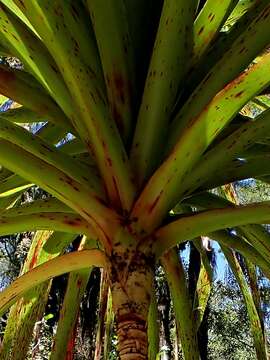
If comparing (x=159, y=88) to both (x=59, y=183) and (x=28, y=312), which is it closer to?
(x=59, y=183)

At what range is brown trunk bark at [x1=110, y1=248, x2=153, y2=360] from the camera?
3.06 ft

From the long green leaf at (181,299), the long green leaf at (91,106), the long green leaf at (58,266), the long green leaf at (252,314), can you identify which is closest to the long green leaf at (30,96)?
the long green leaf at (91,106)

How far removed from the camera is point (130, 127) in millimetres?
1212

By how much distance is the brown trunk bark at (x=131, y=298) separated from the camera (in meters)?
0.93

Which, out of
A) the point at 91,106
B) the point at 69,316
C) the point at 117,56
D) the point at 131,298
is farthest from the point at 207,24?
the point at 69,316

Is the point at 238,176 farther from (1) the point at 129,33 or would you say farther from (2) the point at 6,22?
(2) the point at 6,22

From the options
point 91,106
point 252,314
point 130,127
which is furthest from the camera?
point 252,314

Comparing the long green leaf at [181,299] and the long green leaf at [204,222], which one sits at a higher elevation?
the long green leaf at [181,299]

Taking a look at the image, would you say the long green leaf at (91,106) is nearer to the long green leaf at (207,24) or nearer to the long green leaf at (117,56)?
the long green leaf at (117,56)

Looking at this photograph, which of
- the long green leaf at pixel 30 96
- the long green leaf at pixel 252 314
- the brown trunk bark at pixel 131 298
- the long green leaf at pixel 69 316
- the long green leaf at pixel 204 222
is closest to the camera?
the brown trunk bark at pixel 131 298

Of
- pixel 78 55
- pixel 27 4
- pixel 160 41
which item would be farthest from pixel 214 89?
pixel 27 4

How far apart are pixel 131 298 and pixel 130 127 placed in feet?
1.21

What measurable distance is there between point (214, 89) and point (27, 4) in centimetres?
37

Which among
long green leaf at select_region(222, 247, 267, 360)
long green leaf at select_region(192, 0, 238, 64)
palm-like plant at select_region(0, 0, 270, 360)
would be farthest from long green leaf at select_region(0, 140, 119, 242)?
long green leaf at select_region(222, 247, 267, 360)
